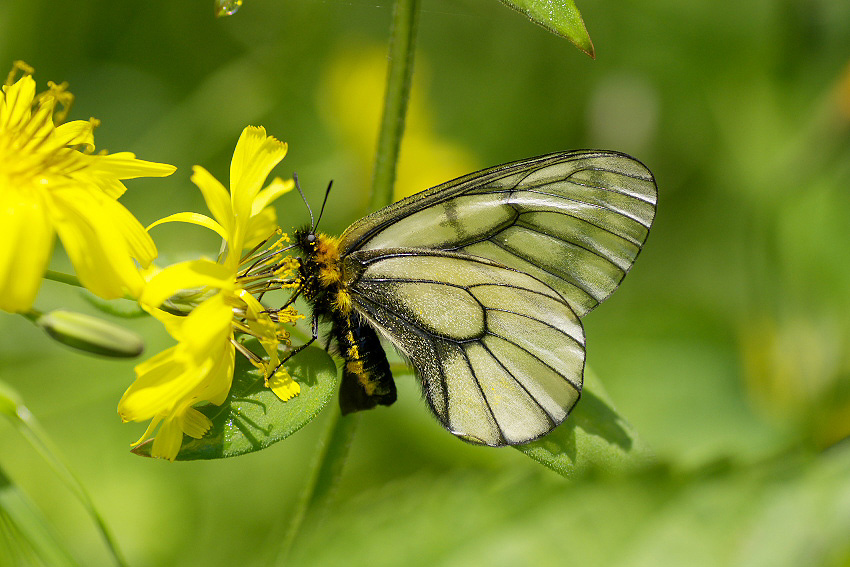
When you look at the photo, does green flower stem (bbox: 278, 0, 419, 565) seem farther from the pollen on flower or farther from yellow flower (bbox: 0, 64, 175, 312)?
yellow flower (bbox: 0, 64, 175, 312)

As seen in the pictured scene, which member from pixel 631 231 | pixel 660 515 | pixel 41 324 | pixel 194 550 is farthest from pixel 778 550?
pixel 194 550

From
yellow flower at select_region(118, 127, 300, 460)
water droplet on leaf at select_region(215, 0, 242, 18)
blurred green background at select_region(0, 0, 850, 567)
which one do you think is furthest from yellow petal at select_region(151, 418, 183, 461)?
blurred green background at select_region(0, 0, 850, 567)

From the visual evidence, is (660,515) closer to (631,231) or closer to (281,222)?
(631,231)

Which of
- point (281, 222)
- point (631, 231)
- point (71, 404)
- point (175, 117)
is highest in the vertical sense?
point (631, 231)

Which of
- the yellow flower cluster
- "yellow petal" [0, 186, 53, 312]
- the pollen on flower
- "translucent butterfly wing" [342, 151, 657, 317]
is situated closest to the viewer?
"yellow petal" [0, 186, 53, 312]

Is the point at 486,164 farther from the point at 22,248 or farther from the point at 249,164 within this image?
the point at 22,248

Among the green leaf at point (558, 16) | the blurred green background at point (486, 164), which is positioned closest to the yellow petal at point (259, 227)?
the green leaf at point (558, 16)
